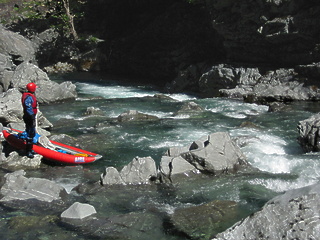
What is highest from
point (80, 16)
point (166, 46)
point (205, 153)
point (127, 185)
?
point (80, 16)

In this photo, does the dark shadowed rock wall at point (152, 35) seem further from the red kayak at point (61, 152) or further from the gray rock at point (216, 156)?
the gray rock at point (216, 156)

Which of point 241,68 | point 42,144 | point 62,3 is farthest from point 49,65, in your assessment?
point 42,144

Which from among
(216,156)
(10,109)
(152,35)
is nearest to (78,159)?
(216,156)

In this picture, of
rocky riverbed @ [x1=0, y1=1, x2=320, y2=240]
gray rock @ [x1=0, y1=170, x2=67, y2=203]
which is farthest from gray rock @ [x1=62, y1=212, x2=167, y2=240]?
gray rock @ [x1=0, y1=170, x2=67, y2=203]

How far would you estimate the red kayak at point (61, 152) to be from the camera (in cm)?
1165

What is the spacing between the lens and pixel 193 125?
623 inches

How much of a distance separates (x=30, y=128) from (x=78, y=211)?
469 cm

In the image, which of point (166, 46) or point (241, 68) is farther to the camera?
point (166, 46)

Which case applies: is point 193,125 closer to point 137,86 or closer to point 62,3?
point 137,86

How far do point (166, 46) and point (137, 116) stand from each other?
47.7 ft

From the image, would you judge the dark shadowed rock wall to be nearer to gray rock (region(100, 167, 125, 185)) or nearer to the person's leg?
the person's leg

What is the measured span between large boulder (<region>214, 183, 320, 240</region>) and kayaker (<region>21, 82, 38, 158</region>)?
762 cm

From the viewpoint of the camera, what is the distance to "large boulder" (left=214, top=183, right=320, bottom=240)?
204 inches

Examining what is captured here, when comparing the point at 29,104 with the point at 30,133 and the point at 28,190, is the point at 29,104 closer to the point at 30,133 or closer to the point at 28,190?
the point at 30,133
